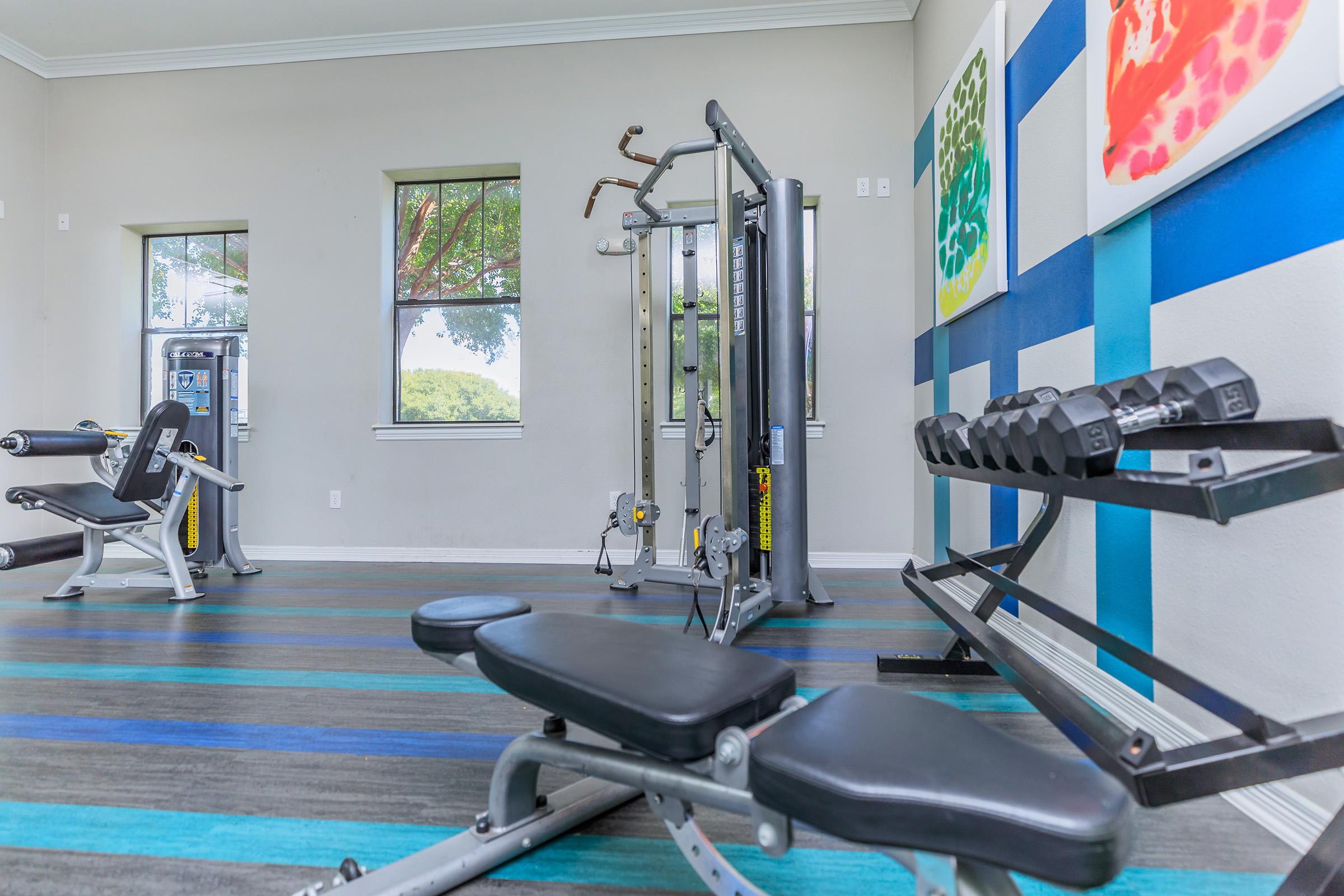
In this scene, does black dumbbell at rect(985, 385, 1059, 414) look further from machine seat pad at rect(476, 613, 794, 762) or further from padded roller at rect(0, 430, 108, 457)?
padded roller at rect(0, 430, 108, 457)

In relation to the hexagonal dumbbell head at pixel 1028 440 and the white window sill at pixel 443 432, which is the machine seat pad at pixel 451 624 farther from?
the white window sill at pixel 443 432

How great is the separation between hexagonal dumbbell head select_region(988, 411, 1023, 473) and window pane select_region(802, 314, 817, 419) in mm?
2541

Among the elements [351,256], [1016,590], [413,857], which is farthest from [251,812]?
[351,256]

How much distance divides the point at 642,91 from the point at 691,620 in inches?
117

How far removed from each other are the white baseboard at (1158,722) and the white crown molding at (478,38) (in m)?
3.22

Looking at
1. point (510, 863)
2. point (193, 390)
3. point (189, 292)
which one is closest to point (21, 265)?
point (189, 292)

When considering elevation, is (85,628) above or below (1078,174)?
below

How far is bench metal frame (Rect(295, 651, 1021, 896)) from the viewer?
564 mm

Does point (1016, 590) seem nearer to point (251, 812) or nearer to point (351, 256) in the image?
point (251, 812)

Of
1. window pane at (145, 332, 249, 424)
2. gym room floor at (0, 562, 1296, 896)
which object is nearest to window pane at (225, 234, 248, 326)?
window pane at (145, 332, 249, 424)

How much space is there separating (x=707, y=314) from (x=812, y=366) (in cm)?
67

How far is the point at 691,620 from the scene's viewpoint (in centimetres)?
238

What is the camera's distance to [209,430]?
11.4 ft

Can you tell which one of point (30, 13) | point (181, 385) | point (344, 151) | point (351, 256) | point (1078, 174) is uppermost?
point (30, 13)
